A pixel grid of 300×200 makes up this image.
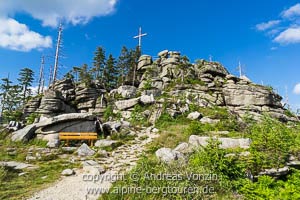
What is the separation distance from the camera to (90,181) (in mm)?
7590

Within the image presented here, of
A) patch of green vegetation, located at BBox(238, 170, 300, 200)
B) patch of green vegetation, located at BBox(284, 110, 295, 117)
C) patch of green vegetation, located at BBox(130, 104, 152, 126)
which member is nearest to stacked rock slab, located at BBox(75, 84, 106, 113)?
patch of green vegetation, located at BBox(130, 104, 152, 126)

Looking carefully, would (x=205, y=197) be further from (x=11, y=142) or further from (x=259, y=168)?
(x=11, y=142)

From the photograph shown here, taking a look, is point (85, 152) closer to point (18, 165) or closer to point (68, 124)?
point (18, 165)

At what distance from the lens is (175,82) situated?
31047 millimetres

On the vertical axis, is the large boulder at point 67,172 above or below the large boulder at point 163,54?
below

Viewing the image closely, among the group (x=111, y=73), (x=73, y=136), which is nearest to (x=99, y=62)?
(x=111, y=73)

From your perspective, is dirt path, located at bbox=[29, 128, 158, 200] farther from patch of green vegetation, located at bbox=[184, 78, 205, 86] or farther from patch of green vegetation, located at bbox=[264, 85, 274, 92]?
patch of green vegetation, located at bbox=[264, 85, 274, 92]

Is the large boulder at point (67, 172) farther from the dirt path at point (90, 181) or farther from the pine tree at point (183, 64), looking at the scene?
the pine tree at point (183, 64)

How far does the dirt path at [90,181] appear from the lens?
20.7 ft

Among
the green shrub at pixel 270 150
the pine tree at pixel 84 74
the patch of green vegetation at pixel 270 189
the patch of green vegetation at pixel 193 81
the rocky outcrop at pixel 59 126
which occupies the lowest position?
the patch of green vegetation at pixel 270 189

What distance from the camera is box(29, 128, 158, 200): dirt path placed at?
249 inches

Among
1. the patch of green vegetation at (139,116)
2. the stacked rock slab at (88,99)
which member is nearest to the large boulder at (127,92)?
the stacked rock slab at (88,99)

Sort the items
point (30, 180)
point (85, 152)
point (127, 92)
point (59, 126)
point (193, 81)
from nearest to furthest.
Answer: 1. point (30, 180)
2. point (85, 152)
3. point (59, 126)
4. point (127, 92)
5. point (193, 81)

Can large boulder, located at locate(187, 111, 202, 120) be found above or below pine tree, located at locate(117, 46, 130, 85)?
below
